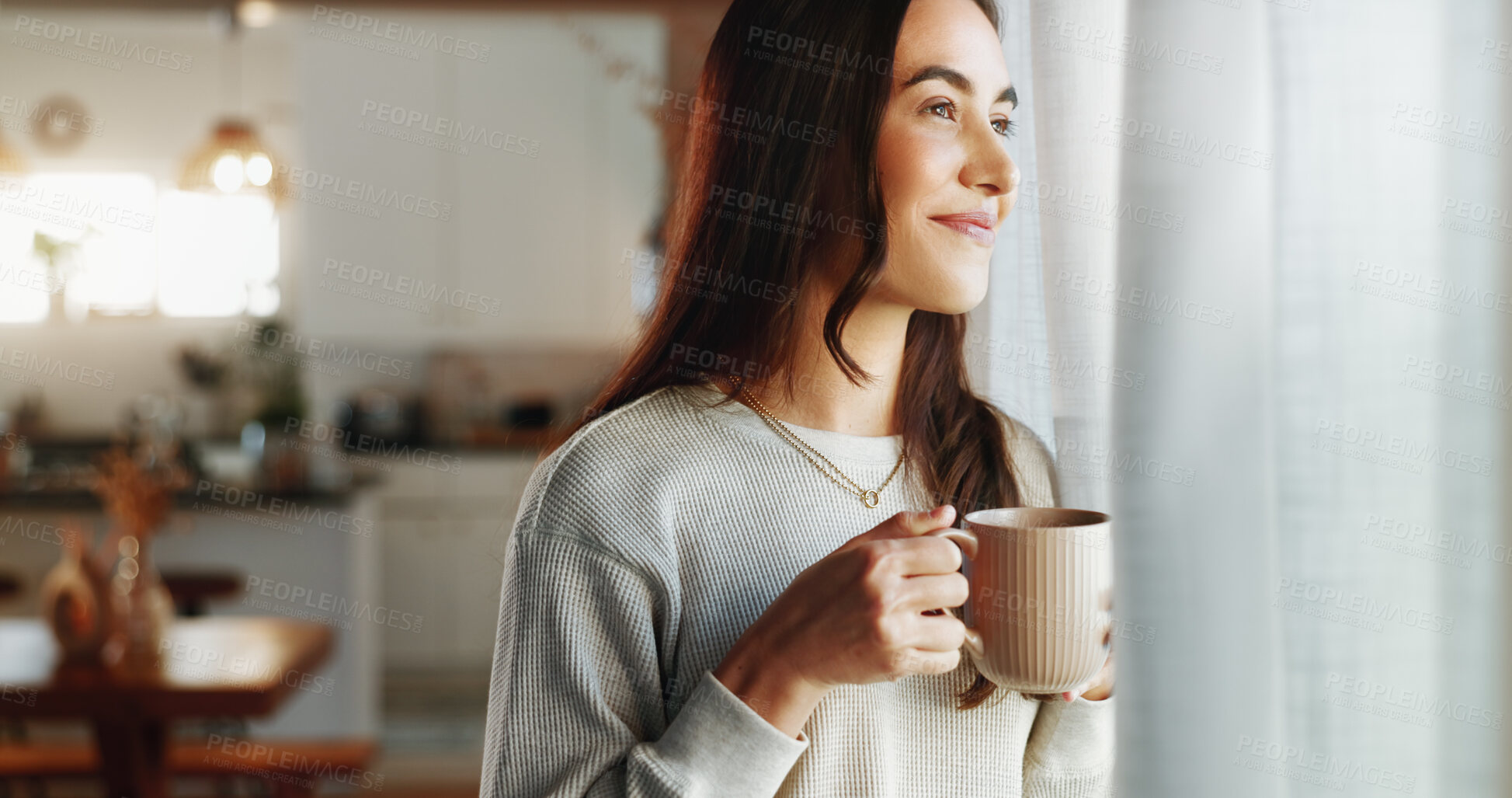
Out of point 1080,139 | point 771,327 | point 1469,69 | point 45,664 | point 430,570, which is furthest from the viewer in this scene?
point 430,570

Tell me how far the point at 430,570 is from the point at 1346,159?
14.0ft

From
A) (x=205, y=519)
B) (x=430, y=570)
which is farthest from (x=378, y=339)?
(x=205, y=519)

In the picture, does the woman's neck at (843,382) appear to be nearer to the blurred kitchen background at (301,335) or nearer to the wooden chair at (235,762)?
the blurred kitchen background at (301,335)

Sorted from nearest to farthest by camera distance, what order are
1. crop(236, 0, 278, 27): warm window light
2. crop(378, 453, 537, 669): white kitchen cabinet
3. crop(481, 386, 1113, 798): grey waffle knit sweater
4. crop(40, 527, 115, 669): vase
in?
crop(481, 386, 1113, 798): grey waffle knit sweater, crop(40, 527, 115, 669): vase, crop(236, 0, 278, 27): warm window light, crop(378, 453, 537, 669): white kitchen cabinet

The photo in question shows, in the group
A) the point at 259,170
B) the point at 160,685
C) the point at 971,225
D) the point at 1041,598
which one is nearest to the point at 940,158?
the point at 971,225

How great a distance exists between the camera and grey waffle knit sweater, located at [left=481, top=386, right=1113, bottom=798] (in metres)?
0.74

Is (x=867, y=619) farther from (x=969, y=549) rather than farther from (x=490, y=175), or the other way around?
(x=490, y=175)

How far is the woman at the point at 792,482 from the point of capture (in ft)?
2.34

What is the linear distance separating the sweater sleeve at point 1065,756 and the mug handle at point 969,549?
0.52 ft

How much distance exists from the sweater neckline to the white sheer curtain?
14.4 inches

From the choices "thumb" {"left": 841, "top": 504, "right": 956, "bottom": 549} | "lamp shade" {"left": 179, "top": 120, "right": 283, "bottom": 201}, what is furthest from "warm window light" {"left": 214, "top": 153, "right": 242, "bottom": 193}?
"thumb" {"left": 841, "top": 504, "right": 956, "bottom": 549}

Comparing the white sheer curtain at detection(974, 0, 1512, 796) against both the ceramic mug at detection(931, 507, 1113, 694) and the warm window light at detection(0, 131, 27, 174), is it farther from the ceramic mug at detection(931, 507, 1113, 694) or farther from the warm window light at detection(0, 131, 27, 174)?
the warm window light at detection(0, 131, 27, 174)

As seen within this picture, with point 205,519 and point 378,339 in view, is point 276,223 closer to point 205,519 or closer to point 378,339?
point 378,339

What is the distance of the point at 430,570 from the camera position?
14.4 feet
